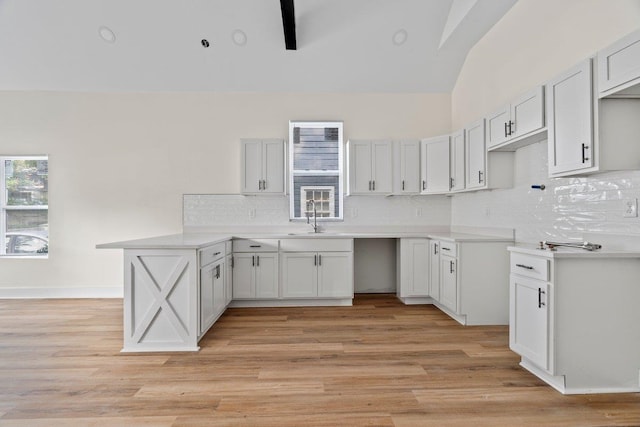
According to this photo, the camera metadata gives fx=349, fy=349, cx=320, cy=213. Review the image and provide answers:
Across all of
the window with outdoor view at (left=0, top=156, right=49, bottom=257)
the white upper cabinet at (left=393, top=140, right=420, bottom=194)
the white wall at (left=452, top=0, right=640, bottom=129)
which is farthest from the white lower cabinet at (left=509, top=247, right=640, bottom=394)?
the window with outdoor view at (left=0, top=156, right=49, bottom=257)

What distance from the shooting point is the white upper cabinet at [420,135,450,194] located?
4.26 metres

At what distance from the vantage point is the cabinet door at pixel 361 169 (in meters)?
4.53

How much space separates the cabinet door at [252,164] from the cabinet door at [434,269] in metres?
2.27

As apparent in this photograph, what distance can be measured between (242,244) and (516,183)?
3019 mm

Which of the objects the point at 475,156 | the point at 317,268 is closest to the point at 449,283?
the point at 475,156

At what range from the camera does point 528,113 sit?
2.83 m

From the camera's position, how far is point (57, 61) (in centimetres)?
436

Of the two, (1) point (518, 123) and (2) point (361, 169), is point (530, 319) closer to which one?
(1) point (518, 123)

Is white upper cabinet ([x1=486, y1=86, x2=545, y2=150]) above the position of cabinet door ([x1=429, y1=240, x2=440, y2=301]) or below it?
above

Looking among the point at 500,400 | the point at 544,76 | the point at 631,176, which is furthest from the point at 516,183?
the point at 500,400

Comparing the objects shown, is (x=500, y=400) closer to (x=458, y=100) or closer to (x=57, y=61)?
(x=458, y=100)

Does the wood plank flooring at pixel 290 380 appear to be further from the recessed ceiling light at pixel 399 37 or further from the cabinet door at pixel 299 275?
the recessed ceiling light at pixel 399 37

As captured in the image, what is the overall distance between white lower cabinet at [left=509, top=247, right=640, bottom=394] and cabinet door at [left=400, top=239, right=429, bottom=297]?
2018mm

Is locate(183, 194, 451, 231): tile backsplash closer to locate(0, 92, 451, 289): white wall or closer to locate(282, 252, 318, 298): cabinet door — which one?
locate(0, 92, 451, 289): white wall
